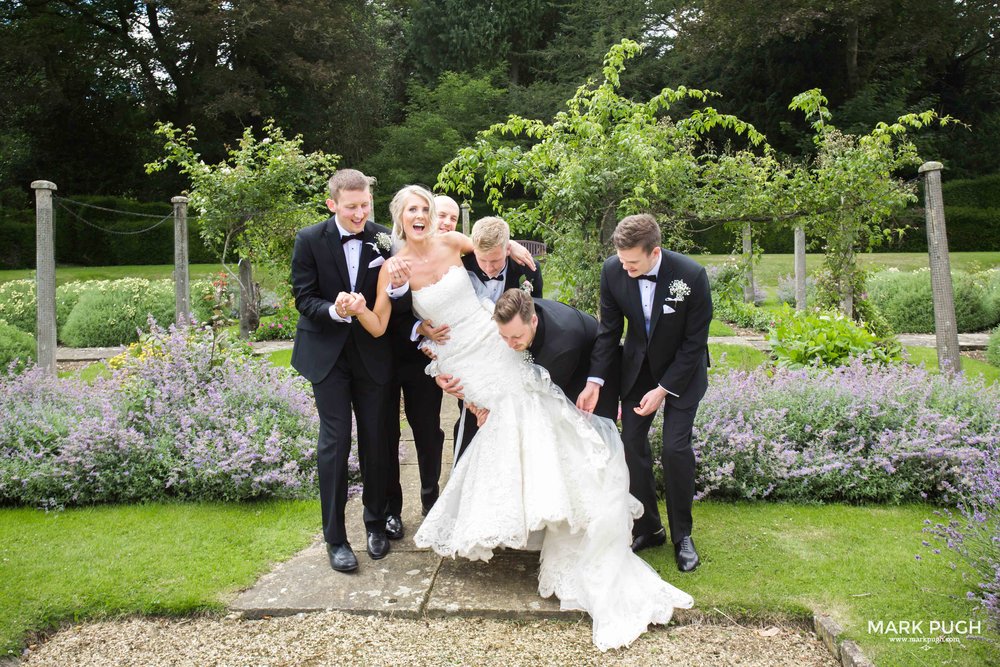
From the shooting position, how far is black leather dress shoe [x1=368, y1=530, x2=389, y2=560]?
3836mm

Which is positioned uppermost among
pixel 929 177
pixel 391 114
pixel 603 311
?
pixel 391 114

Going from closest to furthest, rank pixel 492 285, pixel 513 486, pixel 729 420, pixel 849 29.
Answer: pixel 513 486, pixel 492 285, pixel 729 420, pixel 849 29

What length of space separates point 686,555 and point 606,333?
1111mm

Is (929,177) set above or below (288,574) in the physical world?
above

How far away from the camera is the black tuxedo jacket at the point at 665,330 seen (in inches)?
142

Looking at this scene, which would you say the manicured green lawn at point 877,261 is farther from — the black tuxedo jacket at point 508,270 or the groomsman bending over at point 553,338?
the groomsman bending over at point 553,338

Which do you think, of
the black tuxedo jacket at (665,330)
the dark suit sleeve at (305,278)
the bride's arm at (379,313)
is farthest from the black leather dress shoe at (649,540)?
the dark suit sleeve at (305,278)

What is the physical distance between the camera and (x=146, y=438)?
→ 495 centimetres

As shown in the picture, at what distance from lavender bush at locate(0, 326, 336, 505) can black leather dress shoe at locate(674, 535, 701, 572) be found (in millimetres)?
2281

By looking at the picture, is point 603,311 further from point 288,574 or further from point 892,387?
point 892,387

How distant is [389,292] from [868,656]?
2492mm

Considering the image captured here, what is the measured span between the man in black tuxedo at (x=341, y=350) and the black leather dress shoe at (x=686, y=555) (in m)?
1.43

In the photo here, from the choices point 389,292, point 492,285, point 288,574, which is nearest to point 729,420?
point 492,285

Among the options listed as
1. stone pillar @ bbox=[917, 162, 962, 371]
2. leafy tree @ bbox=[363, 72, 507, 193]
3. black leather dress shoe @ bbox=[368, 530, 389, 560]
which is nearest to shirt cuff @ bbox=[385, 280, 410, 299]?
black leather dress shoe @ bbox=[368, 530, 389, 560]
